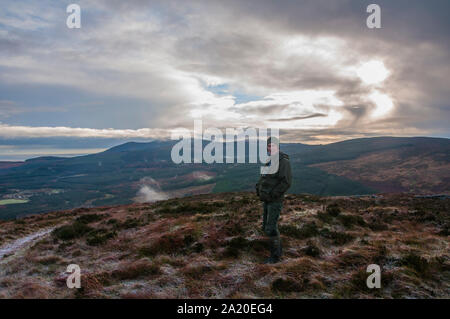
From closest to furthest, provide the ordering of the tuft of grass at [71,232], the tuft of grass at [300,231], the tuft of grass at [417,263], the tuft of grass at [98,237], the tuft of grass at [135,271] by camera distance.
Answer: the tuft of grass at [417,263] < the tuft of grass at [135,271] < the tuft of grass at [300,231] < the tuft of grass at [98,237] < the tuft of grass at [71,232]

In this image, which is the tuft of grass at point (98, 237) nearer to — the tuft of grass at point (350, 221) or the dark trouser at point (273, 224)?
the dark trouser at point (273, 224)

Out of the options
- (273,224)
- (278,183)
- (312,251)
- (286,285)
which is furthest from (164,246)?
(312,251)

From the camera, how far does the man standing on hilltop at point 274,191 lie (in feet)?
25.4

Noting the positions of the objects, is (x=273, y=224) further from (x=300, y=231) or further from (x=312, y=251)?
(x=300, y=231)

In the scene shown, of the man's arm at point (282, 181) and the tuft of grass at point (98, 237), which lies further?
the tuft of grass at point (98, 237)

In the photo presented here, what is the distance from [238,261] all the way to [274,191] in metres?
2.93

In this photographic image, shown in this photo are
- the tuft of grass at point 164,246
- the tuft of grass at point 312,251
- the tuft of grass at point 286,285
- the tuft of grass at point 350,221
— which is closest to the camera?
the tuft of grass at point 286,285

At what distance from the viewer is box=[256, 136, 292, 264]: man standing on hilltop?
7.75 metres

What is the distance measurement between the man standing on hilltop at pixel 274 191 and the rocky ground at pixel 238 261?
2.40 feet

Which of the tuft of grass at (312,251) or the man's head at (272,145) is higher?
the man's head at (272,145)

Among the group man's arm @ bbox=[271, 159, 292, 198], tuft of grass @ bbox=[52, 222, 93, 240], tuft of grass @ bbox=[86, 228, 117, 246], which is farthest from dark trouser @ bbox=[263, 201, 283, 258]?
tuft of grass @ bbox=[52, 222, 93, 240]

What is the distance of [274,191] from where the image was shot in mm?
7781

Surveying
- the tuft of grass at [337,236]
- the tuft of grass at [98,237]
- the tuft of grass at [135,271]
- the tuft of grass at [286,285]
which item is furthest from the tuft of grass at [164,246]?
the tuft of grass at [337,236]
